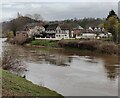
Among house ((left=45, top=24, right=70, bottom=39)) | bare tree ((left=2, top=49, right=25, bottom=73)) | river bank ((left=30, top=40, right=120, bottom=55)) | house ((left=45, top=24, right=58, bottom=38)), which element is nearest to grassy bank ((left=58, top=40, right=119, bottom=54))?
river bank ((left=30, top=40, right=120, bottom=55))

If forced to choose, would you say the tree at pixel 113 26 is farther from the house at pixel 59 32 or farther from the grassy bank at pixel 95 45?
the house at pixel 59 32

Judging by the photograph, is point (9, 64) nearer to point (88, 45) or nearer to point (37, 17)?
point (88, 45)

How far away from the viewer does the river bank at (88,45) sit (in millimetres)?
32847

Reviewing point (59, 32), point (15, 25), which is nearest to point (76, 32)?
point (59, 32)

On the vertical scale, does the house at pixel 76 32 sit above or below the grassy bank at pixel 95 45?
above

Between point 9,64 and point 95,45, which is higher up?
point 9,64

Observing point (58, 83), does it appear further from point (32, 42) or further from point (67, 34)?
point (67, 34)

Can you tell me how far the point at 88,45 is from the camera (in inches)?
1489

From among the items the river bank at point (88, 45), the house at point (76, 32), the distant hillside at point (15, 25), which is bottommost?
the river bank at point (88, 45)

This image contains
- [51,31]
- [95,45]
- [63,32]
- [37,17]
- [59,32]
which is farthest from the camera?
[37,17]

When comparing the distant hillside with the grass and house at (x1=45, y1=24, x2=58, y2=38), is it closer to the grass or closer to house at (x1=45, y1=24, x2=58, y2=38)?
house at (x1=45, y1=24, x2=58, y2=38)

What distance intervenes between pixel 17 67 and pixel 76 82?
3455 millimetres

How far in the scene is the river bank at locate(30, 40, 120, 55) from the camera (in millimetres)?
32847

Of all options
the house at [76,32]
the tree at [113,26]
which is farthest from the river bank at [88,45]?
the house at [76,32]
